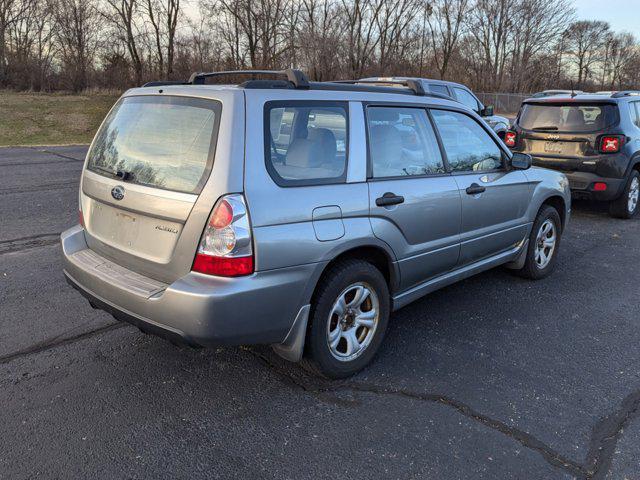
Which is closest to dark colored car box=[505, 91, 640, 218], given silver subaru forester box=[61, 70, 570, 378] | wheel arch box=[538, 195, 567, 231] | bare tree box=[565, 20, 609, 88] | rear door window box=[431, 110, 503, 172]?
wheel arch box=[538, 195, 567, 231]

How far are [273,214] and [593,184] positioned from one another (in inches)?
258

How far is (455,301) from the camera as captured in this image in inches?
187

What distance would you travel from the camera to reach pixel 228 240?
8.87 ft

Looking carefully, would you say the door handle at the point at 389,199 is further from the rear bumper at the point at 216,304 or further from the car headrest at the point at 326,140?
the rear bumper at the point at 216,304

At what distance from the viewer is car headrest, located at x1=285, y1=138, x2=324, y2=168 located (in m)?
3.04

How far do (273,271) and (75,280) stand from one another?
1.44 metres

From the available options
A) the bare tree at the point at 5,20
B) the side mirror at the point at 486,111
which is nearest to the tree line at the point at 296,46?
the bare tree at the point at 5,20

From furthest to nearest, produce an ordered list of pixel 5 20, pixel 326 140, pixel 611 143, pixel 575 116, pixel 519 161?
1. pixel 5 20
2. pixel 575 116
3. pixel 611 143
4. pixel 519 161
5. pixel 326 140

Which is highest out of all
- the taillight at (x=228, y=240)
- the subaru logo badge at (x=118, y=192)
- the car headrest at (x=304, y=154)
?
the car headrest at (x=304, y=154)

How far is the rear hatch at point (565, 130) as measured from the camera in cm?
780

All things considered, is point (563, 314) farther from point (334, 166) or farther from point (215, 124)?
point (215, 124)

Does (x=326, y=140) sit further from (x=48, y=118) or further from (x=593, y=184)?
(x=48, y=118)

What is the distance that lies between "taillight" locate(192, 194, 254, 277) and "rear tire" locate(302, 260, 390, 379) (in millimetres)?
588

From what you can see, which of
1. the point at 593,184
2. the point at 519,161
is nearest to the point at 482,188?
the point at 519,161
